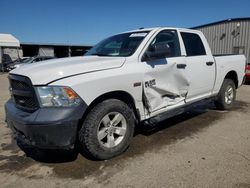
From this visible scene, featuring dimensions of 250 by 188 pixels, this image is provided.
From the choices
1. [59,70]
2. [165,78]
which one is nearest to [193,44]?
[165,78]

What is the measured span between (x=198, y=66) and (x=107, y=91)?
2.33 metres

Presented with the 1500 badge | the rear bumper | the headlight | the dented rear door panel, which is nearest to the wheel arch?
the dented rear door panel

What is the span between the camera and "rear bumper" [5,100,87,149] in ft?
8.69

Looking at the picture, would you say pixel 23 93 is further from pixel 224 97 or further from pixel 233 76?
pixel 233 76

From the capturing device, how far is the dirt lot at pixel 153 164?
271 cm

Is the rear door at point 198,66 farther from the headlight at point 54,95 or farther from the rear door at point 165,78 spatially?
the headlight at point 54,95

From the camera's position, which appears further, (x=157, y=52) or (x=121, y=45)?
(x=121, y=45)

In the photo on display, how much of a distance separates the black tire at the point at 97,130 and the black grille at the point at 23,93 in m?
0.69

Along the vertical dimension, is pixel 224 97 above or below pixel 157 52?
below

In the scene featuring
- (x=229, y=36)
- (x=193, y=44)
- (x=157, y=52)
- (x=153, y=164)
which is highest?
(x=229, y=36)

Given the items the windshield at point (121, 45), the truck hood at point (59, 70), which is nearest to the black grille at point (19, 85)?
the truck hood at point (59, 70)

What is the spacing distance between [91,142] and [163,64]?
1.75 metres

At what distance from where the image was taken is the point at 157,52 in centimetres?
354

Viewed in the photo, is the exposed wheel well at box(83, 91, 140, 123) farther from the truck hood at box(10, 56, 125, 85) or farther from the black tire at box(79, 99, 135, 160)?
the truck hood at box(10, 56, 125, 85)
